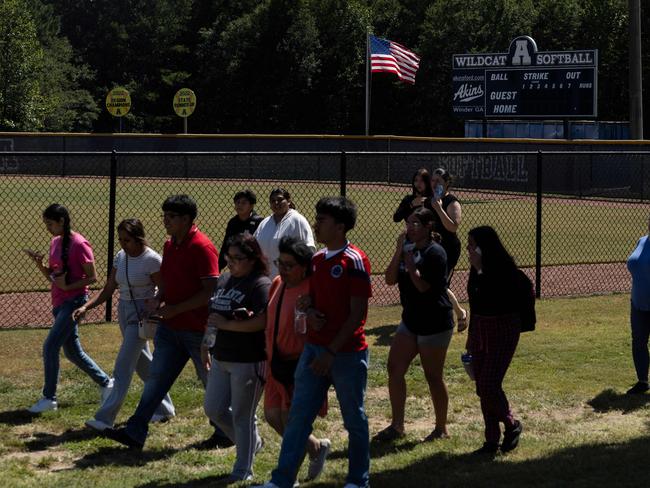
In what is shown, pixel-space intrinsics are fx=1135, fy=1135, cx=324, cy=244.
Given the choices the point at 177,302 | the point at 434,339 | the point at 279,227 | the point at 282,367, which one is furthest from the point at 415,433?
the point at 279,227

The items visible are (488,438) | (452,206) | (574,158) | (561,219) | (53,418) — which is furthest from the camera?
(574,158)

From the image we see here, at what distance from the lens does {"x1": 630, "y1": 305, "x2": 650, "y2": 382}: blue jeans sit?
930cm

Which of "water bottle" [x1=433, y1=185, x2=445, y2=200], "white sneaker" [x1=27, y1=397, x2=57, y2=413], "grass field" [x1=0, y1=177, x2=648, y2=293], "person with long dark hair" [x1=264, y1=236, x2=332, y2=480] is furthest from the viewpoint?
"grass field" [x1=0, y1=177, x2=648, y2=293]

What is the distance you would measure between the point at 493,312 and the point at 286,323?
153cm

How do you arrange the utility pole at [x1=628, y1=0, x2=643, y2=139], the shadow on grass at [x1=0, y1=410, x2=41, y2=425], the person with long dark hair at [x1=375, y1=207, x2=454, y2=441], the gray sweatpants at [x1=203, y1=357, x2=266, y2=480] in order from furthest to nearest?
the utility pole at [x1=628, y1=0, x2=643, y2=139] < the shadow on grass at [x1=0, y1=410, x2=41, y2=425] < the person with long dark hair at [x1=375, y1=207, x2=454, y2=441] < the gray sweatpants at [x1=203, y1=357, x2=266, y2=480]

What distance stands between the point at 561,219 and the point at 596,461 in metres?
18.8

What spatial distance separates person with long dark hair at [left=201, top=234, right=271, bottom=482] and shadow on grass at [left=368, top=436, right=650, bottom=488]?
85cm

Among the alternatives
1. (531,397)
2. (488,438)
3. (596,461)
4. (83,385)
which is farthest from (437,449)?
(83,385)

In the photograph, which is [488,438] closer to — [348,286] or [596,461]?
[596,461]

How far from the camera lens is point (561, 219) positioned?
25469 mm

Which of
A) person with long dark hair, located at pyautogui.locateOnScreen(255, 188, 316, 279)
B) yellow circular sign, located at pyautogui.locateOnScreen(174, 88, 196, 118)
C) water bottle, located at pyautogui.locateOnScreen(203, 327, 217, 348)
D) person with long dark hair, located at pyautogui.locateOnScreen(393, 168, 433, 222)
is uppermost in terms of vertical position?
yellow circular sign, located at pyautogui.locateOnScreen(174, 88, 196, 118)

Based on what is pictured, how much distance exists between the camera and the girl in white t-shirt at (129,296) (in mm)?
7879

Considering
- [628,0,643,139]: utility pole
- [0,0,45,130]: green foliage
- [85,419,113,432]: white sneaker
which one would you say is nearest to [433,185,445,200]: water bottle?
[85,419,113,432]: white sneaker

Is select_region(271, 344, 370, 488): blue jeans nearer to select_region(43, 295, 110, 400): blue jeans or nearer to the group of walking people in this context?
the group of walking people
